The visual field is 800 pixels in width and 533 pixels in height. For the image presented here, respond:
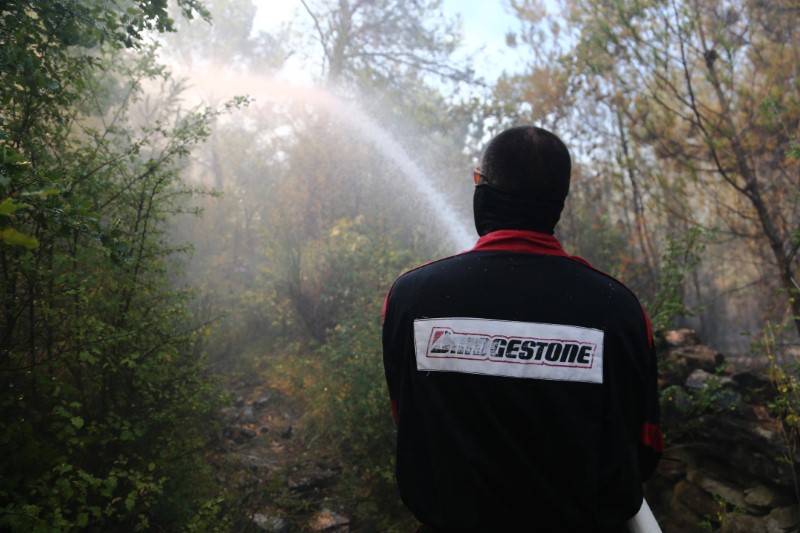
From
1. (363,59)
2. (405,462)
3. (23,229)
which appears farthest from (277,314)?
(363,59)

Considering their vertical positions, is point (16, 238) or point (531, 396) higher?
point (16, 238)

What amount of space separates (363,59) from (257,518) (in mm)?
14288

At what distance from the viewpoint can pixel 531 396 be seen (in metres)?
1.53

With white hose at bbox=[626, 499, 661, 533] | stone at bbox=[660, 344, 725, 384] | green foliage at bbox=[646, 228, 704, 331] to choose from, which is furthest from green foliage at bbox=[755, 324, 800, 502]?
white hose at bbox=[626, 499, 661, 533]

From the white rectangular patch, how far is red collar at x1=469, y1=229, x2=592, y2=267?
0.26m

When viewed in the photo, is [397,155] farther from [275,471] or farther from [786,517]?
[786,517]

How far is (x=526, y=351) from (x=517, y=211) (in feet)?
1.64

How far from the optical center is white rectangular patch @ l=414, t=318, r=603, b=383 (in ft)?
5.03

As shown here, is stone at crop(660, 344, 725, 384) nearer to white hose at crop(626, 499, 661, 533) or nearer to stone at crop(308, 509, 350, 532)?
stone at crop(308, 509, 350, 532)

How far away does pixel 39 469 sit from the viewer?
2.90 meters

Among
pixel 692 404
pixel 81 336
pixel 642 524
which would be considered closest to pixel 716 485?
pixel 692 404

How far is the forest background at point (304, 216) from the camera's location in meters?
3.08

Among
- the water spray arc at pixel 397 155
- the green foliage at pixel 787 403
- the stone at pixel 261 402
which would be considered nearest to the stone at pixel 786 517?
the green foliage at pixel 787 403

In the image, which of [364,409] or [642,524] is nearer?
[642,524]
